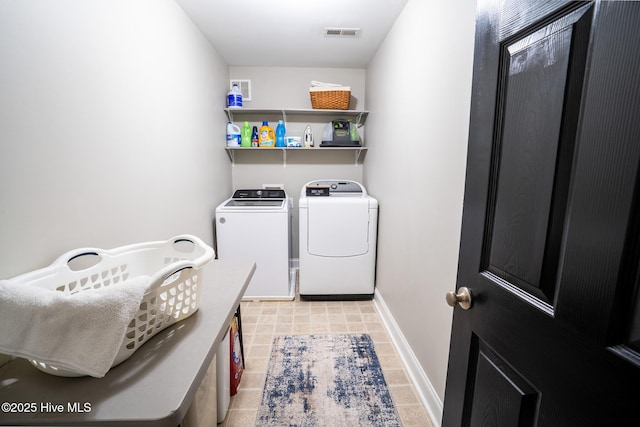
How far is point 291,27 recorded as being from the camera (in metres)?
2.07

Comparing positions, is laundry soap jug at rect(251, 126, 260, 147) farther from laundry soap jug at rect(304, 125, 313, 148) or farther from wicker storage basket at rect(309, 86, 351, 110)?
wicker storage basket at rect(309, 86, 351, 110)

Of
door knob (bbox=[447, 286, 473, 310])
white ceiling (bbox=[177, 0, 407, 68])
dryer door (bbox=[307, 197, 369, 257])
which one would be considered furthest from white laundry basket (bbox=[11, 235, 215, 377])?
white ceiling (bbox=[177, 0, 407, 68])

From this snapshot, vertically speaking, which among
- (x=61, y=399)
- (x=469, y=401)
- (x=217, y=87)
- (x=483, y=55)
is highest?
(x=217, y=87)

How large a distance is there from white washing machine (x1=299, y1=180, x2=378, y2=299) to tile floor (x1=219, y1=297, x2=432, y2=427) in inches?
6.2

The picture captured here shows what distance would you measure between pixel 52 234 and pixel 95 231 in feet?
0.59

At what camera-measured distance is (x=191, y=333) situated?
0.80 m

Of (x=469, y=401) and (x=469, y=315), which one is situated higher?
(x=469, y=315)

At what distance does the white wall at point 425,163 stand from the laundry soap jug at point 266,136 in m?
1.17

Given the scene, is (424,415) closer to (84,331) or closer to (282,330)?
(282,330)

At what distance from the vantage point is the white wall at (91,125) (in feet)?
2.67

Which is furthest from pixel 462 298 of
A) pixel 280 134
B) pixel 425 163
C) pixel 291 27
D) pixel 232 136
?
pixel 232 136

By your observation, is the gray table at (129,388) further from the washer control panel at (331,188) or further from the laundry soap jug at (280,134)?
the laundry soap jug at (280,134)

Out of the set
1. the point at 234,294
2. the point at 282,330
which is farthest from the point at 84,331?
the point at 282,330

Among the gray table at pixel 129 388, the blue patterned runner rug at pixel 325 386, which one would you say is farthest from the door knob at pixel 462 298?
the blue patterned runner rug at pixel 325 386
